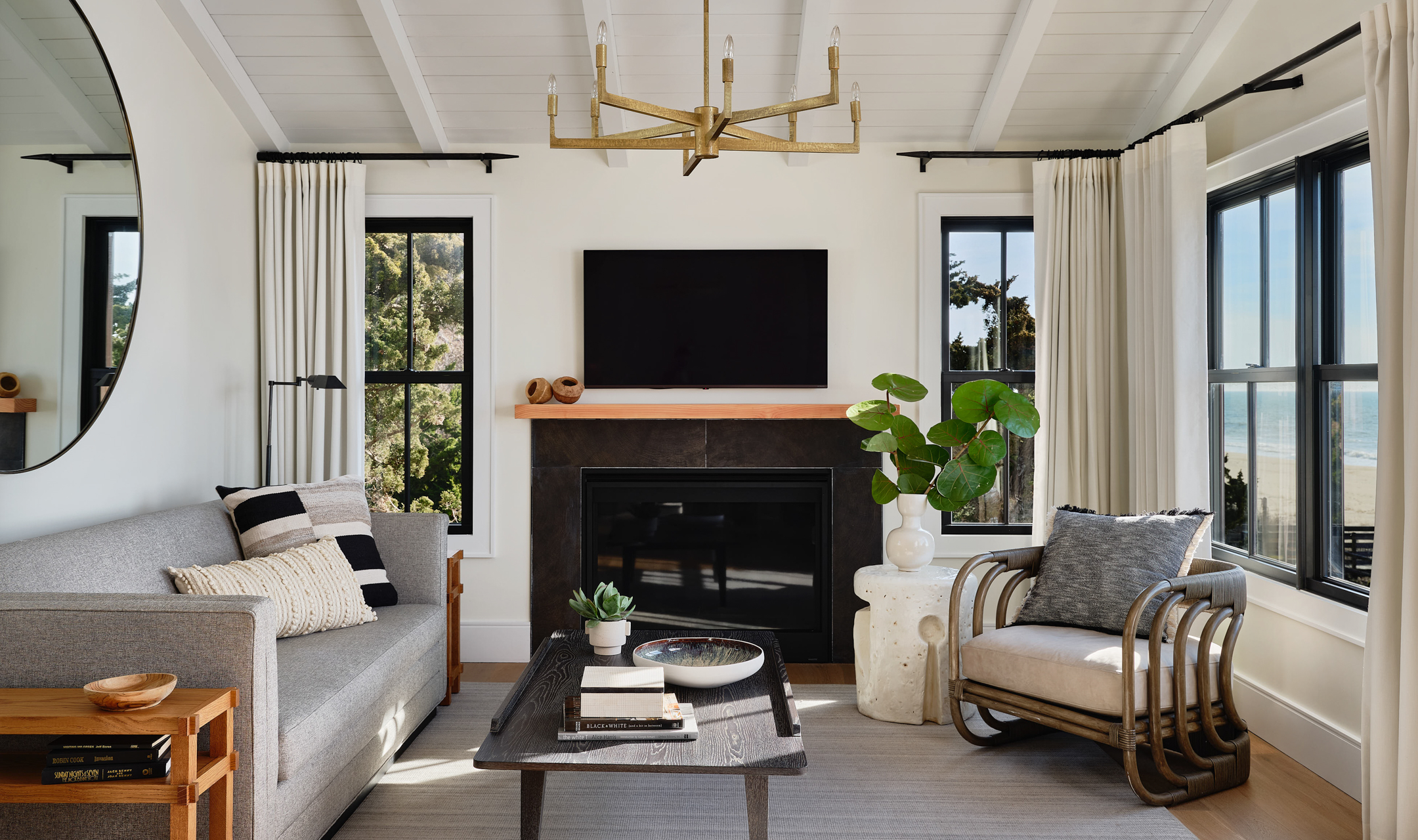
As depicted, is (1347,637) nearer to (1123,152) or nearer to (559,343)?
(1123,152)

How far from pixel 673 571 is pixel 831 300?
1508 mm

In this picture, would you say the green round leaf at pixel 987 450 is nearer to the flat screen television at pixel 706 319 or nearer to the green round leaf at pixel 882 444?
the green round leaf at pixel 882 444

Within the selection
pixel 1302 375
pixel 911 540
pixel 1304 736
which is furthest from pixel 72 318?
pixel 1304 736

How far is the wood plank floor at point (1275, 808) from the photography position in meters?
2.49

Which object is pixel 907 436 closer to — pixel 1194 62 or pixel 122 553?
pixel 1194 62

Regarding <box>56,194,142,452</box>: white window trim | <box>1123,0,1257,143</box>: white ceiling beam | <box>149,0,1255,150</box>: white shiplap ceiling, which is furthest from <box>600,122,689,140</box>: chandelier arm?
<box>1123,0,1257,143</box>: white ceiling beam

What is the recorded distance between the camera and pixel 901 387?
11.6ft

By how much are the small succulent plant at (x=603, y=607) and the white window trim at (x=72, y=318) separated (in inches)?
66.4

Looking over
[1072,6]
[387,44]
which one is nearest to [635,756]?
[387,44]

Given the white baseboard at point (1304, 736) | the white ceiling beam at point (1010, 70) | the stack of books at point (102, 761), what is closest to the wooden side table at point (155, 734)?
the stack of books at point (102, 761)

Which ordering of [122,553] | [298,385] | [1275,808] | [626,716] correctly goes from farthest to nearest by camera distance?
1. [298,385]
2. [1275,808]
3. [122,553]
4. [626,716]

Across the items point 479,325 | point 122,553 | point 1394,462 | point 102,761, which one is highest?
point 479,325

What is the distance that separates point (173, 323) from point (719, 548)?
249 centimetres

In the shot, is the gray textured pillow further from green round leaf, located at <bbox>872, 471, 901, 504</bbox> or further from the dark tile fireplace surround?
the dark tile fireplace surround
